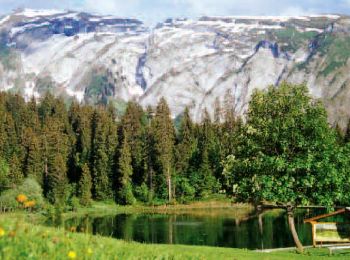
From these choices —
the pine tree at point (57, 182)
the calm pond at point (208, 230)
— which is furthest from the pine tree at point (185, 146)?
the calm pond at point (208, 230)

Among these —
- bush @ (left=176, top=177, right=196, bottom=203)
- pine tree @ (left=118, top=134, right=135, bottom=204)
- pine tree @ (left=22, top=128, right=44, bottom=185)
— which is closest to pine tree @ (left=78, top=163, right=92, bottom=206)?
pine tree @ (left=118, top=134, right=135, bottom=204)

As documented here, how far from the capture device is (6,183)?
115625 mm

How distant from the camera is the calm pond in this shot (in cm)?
6419

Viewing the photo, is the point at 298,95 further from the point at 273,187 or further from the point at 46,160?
the point at 46,160

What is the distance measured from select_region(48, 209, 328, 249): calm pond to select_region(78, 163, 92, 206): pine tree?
22845 mm

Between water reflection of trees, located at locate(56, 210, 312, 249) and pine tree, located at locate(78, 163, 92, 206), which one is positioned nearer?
water reflection of trees, located at locate(56, 210, 312, 249)

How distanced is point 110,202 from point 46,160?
18718mm

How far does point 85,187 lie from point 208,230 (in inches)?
2152

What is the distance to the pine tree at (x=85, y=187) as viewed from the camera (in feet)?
409

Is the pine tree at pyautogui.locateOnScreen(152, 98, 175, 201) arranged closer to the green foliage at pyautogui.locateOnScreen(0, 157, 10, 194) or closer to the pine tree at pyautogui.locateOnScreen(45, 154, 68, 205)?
the pine tree at pyautogui.locateOnScreen(45, 154, 68, 205)

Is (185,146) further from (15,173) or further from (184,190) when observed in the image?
(15,173)

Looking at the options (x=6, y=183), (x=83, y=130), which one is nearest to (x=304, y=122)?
(x=6, y=183)

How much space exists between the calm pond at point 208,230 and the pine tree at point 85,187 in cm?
2284

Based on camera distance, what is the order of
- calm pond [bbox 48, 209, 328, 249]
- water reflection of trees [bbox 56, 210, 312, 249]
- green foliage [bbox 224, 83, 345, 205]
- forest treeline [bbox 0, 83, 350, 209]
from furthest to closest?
1. forest treeline [bbox 0, 83, 350, 209]
2. water reflection of trees [bbox 56, 210, 312, 249]
3. calm pond [bbox 48, 209, 328, 249]
4. green foliage [bbox 224, 83, 345, 205]
